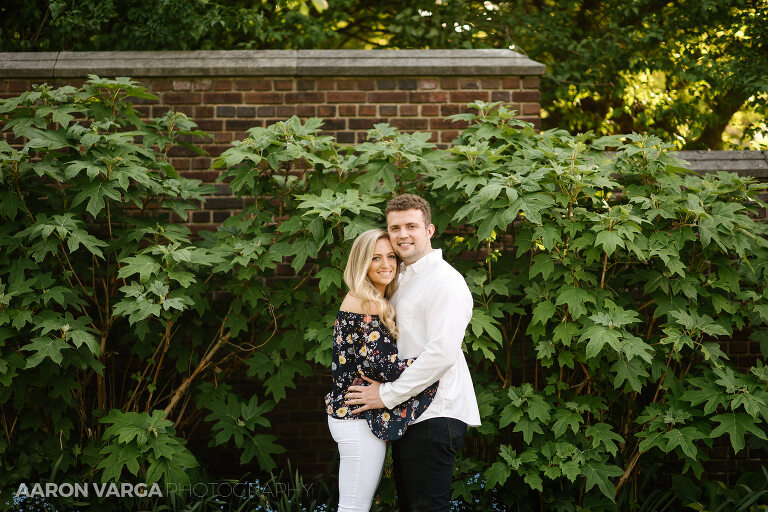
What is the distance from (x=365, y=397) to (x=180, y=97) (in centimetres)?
325

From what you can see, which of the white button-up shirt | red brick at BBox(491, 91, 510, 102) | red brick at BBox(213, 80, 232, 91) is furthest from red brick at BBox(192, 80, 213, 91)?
the white button-up shirt

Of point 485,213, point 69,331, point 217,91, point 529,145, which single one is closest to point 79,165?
point 69,331

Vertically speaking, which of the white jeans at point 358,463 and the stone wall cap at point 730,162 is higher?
the stone wall cap at point 730,162

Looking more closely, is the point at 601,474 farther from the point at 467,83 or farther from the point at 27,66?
the point at 27,66

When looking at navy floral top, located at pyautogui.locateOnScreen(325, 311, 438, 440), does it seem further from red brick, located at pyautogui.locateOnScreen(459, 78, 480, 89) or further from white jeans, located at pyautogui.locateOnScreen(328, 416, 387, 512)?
red brick, located at pyautogui.locateOnScreen(459, 78, 480, 89)

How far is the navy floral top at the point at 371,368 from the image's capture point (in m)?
3.12

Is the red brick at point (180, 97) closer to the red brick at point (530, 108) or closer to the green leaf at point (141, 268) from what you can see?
the green leaf at point (141, 268)

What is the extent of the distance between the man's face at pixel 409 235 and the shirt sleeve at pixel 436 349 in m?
0.27

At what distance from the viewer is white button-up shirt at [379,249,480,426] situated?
3.07 meters

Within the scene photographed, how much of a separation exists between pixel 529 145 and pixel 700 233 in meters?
1.15

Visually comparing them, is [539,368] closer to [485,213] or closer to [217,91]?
[485,213]

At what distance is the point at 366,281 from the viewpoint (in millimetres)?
3270

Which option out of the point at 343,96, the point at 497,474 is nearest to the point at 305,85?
the point at 343,96

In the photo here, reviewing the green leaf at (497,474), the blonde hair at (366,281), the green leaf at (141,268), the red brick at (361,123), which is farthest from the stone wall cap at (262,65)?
the green leaf at (497,474)
